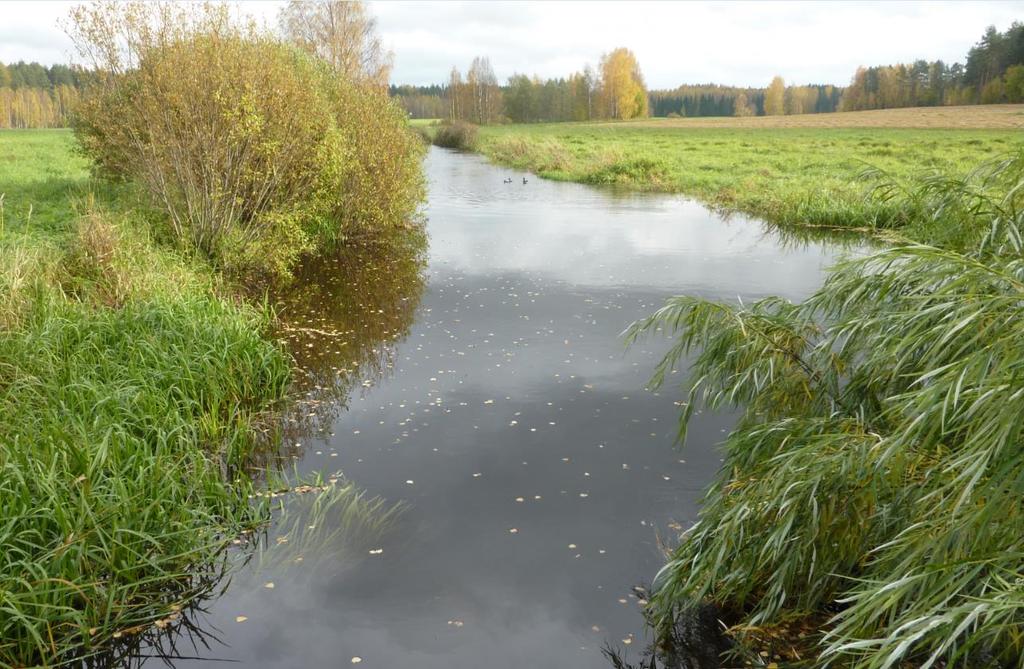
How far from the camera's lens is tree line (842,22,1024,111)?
79.1m

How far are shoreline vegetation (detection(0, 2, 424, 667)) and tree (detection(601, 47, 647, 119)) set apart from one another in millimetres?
95935

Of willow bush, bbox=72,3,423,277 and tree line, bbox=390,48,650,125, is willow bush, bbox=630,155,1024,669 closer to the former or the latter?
Answer: willow bush, bbox=72,3,423,277

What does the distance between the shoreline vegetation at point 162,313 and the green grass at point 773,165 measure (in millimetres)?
11681

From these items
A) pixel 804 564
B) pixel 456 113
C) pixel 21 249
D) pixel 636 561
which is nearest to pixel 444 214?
pixel 21 249

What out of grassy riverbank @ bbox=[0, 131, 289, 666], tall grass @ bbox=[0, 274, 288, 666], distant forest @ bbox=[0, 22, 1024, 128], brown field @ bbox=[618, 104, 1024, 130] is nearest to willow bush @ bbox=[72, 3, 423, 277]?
grassy riverbank @ bbox=[0, 131, 289, 666]

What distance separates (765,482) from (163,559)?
4329 mm

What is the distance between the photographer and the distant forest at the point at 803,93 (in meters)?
85.4

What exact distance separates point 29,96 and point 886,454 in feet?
489

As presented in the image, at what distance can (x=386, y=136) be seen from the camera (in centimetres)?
1928

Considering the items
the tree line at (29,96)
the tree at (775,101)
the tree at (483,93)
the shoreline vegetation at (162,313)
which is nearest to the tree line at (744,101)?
the tree at (775,101)

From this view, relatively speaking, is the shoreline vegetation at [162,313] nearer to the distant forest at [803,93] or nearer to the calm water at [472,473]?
the calm water at [472,473]

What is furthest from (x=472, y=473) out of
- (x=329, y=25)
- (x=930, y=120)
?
(x=930, y=120)

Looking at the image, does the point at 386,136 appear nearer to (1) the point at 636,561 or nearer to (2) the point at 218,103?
(2) the point at 218,103

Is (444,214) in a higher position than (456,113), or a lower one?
lower
